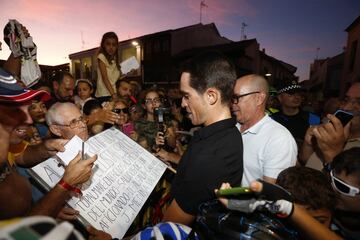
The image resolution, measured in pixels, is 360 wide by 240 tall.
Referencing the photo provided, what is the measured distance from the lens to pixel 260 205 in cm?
114

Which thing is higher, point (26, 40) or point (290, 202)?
point (26, 40)

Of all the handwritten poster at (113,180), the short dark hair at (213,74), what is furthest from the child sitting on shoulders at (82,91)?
the short dark hair at (213,74)

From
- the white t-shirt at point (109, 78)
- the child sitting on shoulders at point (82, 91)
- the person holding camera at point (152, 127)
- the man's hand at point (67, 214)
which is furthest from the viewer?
the white t-shirt at point (109, 78)

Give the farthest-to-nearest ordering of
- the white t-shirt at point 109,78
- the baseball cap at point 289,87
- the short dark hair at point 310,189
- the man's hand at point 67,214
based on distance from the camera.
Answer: the white t-shirt at point 109,78, the baseball cap at point 289,87, the man's hand at point 67,214, the short dark hair at point 310,189

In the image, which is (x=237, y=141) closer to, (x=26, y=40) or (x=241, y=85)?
(x=241, y=85)

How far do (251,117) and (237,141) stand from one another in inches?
50.3

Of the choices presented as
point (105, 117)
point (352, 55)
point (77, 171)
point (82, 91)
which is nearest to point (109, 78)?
point (82, 91)

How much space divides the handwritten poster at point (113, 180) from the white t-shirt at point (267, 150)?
1.14 m

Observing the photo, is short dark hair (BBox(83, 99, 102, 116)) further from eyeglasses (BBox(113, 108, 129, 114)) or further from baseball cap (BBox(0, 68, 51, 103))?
baseball cap (BBox(0, 68, 51, 103))

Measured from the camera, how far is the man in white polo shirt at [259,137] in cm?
264

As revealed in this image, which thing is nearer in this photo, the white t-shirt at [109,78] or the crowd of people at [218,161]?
the crowd of people at [218,161]

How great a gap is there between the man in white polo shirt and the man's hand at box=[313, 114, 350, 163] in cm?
30

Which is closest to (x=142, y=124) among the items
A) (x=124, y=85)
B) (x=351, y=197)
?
(x=124, y=85)

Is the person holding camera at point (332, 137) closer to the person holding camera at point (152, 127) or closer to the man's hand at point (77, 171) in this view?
the person holding camera at point (152, 127)
